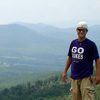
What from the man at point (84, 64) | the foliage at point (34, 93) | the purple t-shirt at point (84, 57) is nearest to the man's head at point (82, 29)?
the man at point (84, 64)

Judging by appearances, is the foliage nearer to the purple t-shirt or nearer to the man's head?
the purple t-shirt

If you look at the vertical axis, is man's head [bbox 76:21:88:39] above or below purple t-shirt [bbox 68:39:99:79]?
above

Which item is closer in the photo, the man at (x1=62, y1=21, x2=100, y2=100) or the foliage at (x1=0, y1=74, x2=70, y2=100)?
the man at (x1=62, y1=21, x2=100, y2=100)

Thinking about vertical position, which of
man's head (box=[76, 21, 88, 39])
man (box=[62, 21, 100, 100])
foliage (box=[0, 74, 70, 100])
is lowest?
foliage (box=[0, 74, 70, 100])

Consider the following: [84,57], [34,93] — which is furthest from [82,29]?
[34,93]

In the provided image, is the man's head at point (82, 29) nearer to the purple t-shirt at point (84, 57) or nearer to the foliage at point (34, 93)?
the purple t-shirt at point (84, 57)

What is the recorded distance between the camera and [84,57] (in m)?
6.41

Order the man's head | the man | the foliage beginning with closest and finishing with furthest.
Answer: the man, the man's head, the foliage

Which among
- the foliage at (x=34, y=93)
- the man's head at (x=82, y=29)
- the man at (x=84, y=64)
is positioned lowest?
the foliage at (x=34, y=93)

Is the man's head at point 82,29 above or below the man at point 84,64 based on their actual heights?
above

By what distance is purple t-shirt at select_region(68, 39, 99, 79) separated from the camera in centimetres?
639

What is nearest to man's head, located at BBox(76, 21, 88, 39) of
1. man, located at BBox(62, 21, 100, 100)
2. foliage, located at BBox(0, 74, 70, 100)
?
man, located at BBox(62, 21, 100, 100)

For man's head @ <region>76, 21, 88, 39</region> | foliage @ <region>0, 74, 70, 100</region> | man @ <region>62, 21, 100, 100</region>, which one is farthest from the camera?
foliage @ <region>0, 74, 70, 100</region>

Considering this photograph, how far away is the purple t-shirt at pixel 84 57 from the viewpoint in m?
6.39
